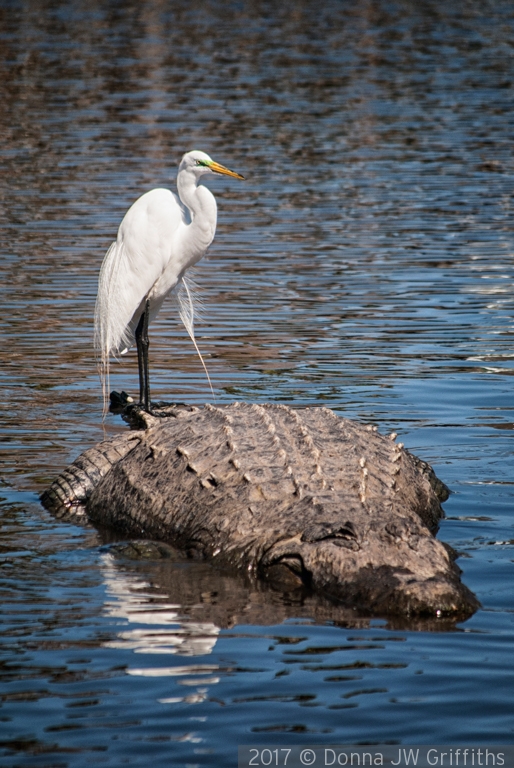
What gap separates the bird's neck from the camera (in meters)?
9.30

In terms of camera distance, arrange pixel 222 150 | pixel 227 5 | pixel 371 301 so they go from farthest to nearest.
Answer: pixel 227 5 → pixel 222 150 → pixel 371 301

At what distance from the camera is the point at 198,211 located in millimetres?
9367

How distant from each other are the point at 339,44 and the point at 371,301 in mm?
25445

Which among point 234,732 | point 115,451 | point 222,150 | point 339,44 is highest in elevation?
point 339,44

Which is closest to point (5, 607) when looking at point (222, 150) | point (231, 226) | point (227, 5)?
point (231, 226)

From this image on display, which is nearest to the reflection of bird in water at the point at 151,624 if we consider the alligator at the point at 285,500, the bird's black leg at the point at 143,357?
the alligator at the point at 285,500

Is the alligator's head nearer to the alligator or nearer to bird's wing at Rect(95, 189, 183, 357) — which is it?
the alligator

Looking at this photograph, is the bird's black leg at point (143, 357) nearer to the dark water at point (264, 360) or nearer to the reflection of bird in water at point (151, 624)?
the dark water at point (264, 360)

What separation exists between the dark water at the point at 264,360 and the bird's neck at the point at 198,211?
4.04ft

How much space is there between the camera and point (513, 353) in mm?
10766

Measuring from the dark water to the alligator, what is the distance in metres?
0.17

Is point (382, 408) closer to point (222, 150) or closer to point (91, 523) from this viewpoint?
point (91, 523)

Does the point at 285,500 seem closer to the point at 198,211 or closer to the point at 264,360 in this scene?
the point at 198,211

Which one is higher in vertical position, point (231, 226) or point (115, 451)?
point (231, 226)
